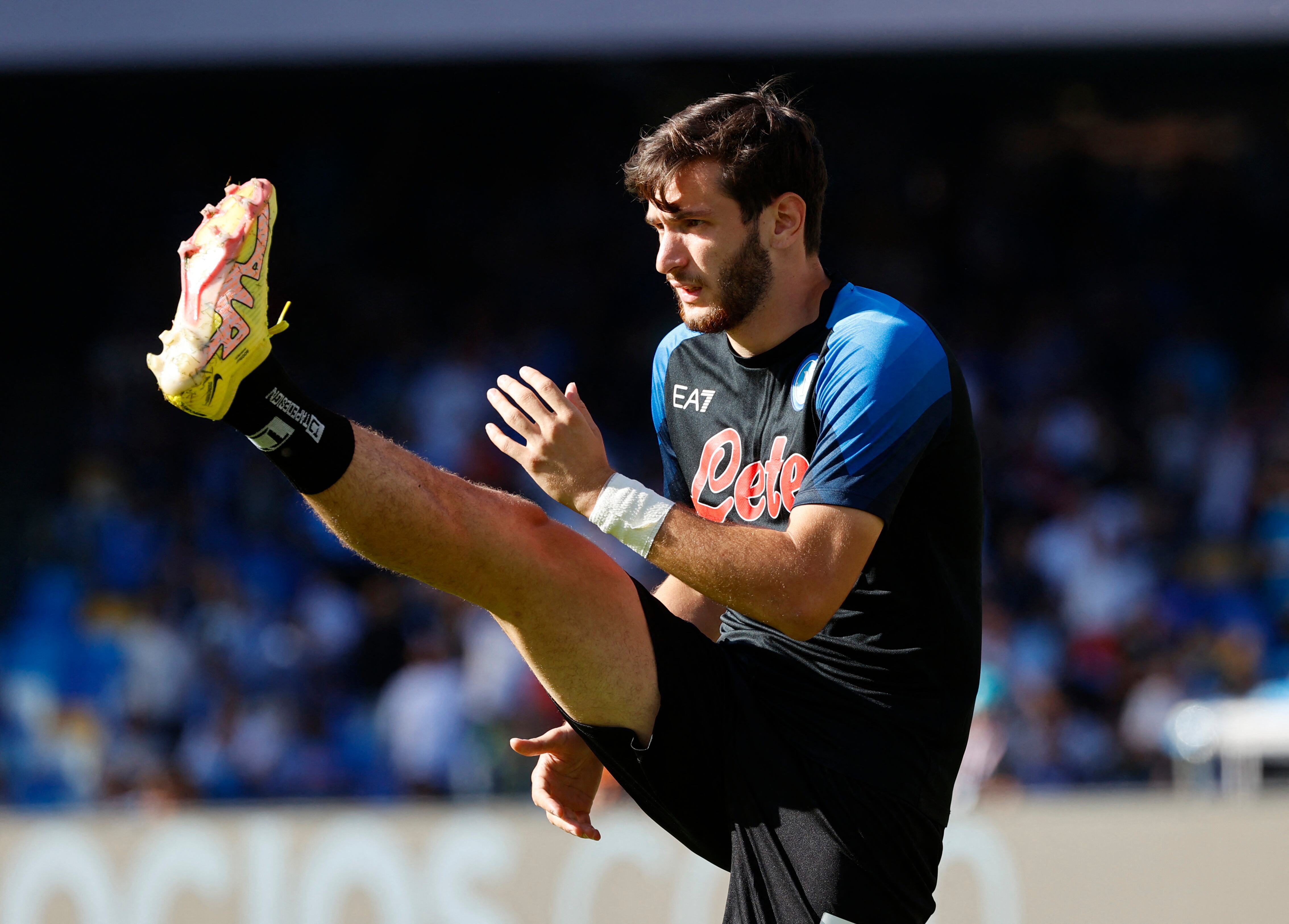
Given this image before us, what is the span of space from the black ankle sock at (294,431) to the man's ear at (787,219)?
1.11 meters

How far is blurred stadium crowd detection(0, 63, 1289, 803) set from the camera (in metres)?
8.65

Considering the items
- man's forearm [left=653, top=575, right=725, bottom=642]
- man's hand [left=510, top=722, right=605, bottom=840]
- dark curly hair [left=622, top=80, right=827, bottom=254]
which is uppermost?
dark curly hair [left=622, top=80, right=827, bottom=254]

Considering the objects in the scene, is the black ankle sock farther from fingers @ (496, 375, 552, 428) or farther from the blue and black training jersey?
the blue and black training jersey

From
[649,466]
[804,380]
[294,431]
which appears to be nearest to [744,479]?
[804,380]

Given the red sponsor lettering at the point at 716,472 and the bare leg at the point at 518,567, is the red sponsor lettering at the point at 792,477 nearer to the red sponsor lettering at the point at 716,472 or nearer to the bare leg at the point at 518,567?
the red sponsor lettering at the point at 716,472

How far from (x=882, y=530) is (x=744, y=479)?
44 centimetres

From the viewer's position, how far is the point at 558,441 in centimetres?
291

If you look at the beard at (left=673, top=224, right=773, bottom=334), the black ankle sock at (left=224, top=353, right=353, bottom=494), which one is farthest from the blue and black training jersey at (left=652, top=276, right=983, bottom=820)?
the black ankle sock at (left=224, top=353, right=353, bottom=494)

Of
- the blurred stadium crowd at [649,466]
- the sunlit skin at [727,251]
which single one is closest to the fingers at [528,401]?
the sunlit skin at [727,251]

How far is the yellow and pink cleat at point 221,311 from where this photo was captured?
Answer: 104 inches

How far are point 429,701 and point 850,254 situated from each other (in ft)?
16.7

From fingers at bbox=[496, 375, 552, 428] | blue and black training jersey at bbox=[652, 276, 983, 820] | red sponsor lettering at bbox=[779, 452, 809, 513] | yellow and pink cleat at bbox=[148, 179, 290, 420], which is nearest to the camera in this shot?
yellow and pink cleat at bbox=[148, 179, 290, 420]

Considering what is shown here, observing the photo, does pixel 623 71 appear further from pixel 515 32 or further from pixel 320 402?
pixel 320 402

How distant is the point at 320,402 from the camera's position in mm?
11070
